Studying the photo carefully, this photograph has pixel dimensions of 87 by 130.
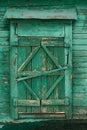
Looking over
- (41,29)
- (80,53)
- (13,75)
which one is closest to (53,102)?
(13,75)

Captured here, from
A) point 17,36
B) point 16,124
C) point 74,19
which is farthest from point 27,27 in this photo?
point 16,124

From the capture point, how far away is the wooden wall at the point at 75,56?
8.86 m

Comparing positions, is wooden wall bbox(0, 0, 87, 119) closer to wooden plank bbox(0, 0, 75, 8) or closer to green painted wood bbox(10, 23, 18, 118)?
wooden plank bbox(0, 0, 75, 8)

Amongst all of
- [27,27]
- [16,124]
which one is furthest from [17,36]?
[16,124]

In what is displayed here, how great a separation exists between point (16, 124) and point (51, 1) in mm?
2788

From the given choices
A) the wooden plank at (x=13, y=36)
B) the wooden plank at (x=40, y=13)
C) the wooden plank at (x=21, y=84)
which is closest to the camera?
the wooden plank at (x=40, y=13)

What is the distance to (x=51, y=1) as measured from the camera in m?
8.86

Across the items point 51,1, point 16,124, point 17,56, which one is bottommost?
point 16,124

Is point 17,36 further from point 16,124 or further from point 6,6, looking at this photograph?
point 16,124

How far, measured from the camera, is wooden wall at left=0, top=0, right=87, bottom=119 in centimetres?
886

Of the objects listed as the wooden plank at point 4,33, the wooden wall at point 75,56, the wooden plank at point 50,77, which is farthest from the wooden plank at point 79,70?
the wooden plank at point 4,33

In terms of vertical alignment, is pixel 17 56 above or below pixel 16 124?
above

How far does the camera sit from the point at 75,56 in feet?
29.4

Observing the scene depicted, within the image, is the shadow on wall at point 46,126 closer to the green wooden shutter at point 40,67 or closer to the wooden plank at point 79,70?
the green wooden shutter at point 40,67
